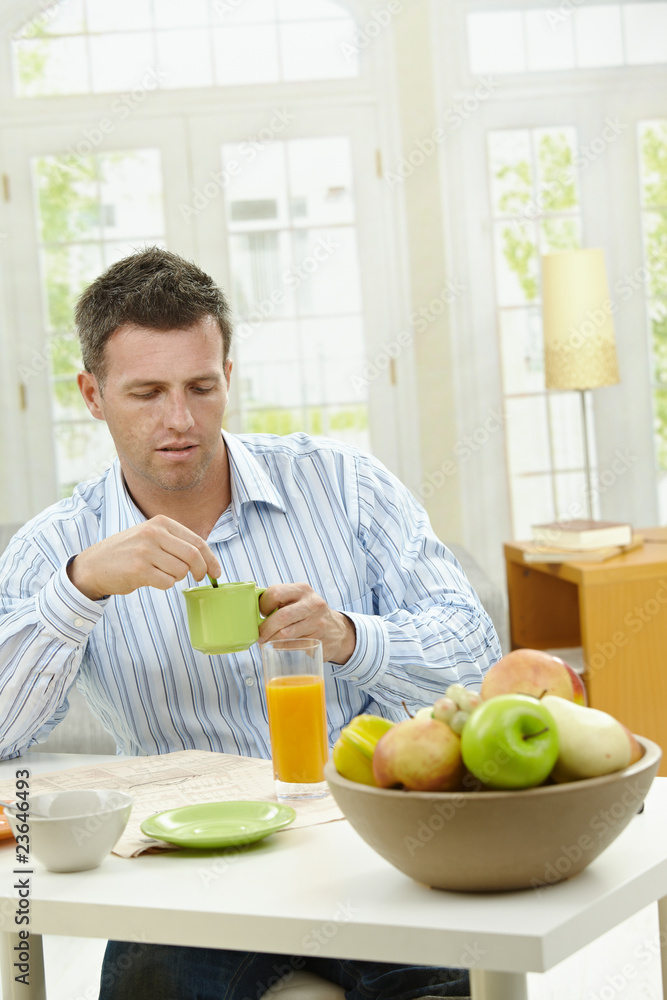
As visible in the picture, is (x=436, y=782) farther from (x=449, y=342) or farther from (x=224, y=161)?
(x=224, y=161)

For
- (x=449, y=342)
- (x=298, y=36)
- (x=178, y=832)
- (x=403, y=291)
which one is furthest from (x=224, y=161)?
(x=178, y=832)

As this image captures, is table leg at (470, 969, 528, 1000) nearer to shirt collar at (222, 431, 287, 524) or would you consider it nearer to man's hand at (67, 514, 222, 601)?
man's hand at (67, 514, 222, 601)

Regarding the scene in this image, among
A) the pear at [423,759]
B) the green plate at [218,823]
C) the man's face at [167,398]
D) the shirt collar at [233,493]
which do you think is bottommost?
the green plate at [218,823]

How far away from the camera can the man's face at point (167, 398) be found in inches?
59.7

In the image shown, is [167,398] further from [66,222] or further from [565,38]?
[565,38]

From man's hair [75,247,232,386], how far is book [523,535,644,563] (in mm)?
1597

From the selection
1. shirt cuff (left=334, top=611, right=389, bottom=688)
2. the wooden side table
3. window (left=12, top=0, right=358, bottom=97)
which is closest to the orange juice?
shirt cuff (left=334, top=611, right=389, bottom=688)

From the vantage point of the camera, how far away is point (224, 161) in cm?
382

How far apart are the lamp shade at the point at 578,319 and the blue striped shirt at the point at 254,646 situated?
1.65m

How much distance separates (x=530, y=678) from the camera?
847 millimetres

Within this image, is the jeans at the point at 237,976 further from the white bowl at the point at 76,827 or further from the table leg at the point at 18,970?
the white bowl at the point at 76,827

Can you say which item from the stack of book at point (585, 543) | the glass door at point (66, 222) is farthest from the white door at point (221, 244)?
the stack of book at point (585, 543)

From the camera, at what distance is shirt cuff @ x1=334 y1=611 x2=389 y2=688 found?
4.56ft

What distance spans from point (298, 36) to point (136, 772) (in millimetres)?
3278
